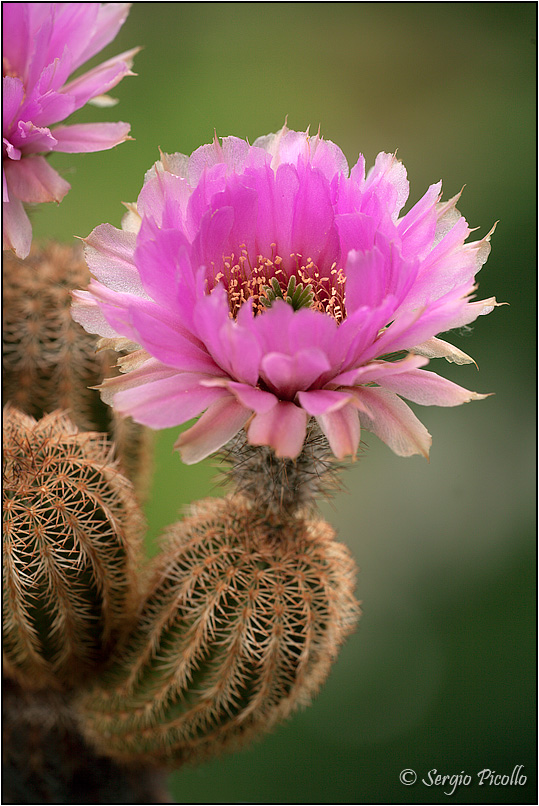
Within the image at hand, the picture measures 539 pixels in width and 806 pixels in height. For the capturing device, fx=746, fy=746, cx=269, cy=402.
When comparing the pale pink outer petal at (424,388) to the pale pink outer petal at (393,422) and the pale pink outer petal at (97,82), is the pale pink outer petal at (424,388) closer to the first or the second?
the pale pink outer petal at (393,422)

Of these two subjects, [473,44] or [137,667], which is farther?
[473,44]

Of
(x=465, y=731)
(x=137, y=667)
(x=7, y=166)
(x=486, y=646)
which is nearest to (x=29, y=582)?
(x=137, y=667)

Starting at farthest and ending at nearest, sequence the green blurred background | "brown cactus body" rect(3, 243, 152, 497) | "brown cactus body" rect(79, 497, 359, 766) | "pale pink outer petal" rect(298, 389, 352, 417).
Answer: the green blurred background, "brown cactus body" rect(3, 243, 152, 497), "brown cactus body" rect(79, 497, 359, 766), "pale pink outer petal" rect(298, 389, 352, 417)

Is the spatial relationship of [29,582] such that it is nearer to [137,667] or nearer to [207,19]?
[137,667]

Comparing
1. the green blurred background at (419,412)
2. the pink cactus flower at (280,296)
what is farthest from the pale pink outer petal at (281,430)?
the green blurred background at (419,412)

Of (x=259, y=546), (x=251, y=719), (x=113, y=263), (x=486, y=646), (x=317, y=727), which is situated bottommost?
(x=317, y=727)

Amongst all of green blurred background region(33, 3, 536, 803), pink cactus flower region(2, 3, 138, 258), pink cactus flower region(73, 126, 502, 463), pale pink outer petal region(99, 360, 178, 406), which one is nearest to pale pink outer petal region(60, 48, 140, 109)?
pink cactus flower region(2, 3, 138, 258)

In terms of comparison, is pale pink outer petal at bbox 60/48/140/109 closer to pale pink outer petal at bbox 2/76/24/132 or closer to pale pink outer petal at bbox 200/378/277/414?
pale pink outer petal at bbox 2/76/24/132
